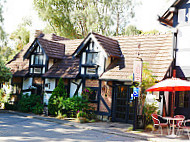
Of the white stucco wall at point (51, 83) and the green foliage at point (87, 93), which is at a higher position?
the white stucco wall at point (51, 83)

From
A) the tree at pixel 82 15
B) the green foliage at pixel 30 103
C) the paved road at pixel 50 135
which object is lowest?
the paved road at pixel 50 135

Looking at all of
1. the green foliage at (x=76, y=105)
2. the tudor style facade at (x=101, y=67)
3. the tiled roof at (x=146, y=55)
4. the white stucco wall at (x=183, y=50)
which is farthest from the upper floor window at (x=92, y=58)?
the white stucco wall at (x=183, y=50)

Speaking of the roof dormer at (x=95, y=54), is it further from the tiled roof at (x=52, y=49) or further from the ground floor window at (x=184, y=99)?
the ground floor window at (x=184, y=99)

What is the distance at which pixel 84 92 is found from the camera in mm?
16344

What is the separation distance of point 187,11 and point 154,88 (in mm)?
5357

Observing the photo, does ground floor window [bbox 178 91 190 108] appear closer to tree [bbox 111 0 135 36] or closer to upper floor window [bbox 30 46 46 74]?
upper floor window [bbox 30 46 46 74]

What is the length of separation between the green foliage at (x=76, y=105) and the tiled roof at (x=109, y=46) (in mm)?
3357

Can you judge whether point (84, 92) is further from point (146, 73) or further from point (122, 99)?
point (146, 73)

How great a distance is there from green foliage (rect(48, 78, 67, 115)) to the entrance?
11.4 feet

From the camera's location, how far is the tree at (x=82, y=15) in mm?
30641

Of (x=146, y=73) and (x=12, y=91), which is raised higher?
(x=146, y=73)

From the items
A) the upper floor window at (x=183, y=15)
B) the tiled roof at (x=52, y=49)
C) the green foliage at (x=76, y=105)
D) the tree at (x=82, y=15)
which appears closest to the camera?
the upper floor window at (x=183, y=15)

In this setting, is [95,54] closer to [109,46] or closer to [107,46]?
[107,46]

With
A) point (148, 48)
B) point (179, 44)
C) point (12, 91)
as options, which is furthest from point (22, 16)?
point (179, 44)
